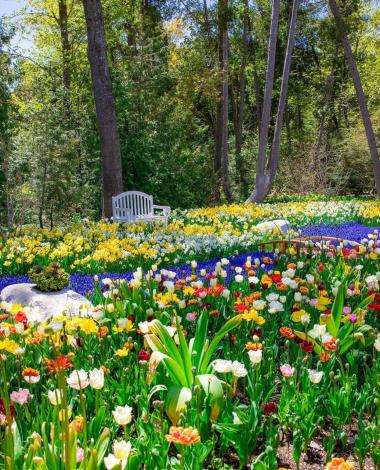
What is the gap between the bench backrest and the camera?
9375mm

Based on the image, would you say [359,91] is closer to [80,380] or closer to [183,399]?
[183,399]

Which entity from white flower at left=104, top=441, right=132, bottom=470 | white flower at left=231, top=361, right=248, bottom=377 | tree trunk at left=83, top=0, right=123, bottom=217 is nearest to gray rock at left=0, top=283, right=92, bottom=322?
white flower at left=231, top=361, right=248, bottom=377

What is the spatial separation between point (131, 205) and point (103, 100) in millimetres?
2228

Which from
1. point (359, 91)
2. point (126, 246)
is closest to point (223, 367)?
point (126, 246)

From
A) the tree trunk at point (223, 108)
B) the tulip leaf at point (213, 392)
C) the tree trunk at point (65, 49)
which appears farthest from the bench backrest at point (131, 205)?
the tree trunk at point (65, 49)

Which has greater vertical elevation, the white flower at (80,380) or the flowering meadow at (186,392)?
the white flower at (80,380)

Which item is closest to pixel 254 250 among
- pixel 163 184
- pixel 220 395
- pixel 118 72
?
pixel 220 395

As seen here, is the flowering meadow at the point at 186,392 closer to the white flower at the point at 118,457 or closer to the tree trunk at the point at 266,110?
the white flower at the point at 118,457

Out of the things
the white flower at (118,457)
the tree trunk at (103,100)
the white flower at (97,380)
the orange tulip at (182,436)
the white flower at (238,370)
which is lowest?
the white flower at (238,370)

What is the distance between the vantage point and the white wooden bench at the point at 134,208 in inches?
363

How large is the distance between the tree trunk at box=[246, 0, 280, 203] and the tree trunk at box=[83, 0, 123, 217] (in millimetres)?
5166

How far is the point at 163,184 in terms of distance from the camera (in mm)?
14320

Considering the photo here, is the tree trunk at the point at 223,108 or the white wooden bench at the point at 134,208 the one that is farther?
the tree trunk at the point at 223,108

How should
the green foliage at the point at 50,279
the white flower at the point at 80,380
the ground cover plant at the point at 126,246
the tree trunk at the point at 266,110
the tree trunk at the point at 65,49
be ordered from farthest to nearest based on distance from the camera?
the tree trunk at the point at 65,49
the tree trunk at the point at 266,110
the ground cover plant at the point at 126,246
the green foliage at the point at 50,279
the white flower at the point at 80,380
